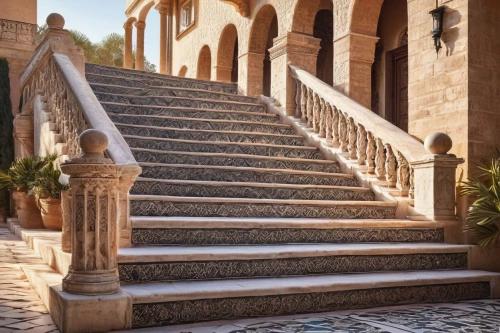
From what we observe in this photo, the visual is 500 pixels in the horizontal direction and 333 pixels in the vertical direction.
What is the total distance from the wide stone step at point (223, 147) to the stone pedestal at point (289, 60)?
161 cm

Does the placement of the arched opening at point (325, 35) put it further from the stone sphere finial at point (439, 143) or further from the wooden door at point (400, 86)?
the stone sphere finial at point (439, 143)

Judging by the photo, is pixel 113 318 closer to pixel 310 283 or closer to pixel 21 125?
pixel 310 283

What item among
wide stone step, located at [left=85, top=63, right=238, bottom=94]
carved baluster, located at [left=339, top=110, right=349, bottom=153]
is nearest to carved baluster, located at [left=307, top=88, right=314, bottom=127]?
carved baluster, located at [left=339, top=110, right=349, bottom=153]

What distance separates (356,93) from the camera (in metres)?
8.84

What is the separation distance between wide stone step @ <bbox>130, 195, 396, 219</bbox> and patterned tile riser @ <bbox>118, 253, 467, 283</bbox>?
997mm

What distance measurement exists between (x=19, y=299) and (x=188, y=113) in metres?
4.60

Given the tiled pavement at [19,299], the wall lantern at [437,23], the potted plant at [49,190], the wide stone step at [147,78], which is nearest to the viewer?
the tiled pavement at [19,299]

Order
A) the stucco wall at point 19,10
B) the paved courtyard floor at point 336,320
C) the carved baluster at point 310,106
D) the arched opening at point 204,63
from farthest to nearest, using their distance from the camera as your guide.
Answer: the arched opening at point 204,63
the stucco wall at point 19,10
the carved baluster at point 310,106
the paved courtyard floor at point 336,320

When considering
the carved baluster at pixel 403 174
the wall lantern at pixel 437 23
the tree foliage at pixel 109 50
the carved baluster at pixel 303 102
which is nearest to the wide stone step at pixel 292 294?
the carved baluster at pixel 403 174

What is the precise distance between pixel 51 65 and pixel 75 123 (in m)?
1.98

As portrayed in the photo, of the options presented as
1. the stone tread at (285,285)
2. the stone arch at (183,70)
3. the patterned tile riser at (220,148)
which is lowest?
the stone tread at (285,285)

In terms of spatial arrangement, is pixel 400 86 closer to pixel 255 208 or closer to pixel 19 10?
pixel 255 208

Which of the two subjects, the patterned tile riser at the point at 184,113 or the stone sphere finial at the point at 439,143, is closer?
the stone sphere finial at the point at 439,143

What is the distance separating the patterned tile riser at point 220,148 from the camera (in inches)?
269
